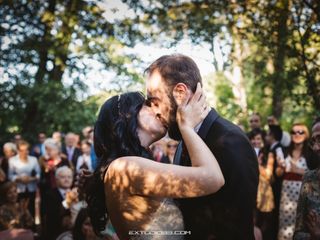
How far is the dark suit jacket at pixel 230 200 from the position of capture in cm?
213

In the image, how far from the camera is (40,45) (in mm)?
12445

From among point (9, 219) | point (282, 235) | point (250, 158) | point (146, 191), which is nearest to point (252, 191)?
point (250, 158)

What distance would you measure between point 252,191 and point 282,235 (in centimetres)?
575

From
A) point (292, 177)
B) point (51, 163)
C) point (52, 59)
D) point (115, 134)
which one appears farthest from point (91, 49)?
point (115, 134)

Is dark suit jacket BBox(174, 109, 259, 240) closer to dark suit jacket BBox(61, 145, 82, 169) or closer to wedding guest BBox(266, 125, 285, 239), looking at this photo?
wedding guest BBox(266, 125, 285, 239)

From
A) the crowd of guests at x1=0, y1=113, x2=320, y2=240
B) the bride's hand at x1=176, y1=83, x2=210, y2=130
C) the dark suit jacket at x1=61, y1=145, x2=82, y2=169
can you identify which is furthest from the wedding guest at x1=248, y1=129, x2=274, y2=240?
the bride's hand at x1=176, y1=83, x2=210, y2=130

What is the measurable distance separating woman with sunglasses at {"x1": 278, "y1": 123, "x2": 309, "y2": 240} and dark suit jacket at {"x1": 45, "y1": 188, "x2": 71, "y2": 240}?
343cm

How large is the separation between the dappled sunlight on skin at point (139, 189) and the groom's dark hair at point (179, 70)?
42cm

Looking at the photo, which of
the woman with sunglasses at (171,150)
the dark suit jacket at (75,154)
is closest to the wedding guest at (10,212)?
the dark suit jacket at (75,154)

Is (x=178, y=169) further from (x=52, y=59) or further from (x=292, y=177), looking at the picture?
(x=52, y=59)

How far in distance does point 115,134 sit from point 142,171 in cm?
39

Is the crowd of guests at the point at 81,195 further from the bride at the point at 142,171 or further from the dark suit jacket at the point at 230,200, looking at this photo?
the bride at the point at 142,171

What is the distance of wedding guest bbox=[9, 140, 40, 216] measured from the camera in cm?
954

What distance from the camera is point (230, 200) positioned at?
2.13 meters
